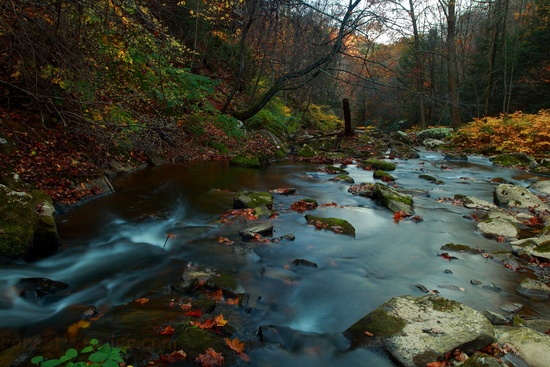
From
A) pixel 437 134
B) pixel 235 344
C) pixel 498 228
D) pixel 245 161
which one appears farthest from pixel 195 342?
pixel 437 134

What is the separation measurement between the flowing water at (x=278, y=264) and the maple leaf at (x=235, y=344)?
16 centimetres

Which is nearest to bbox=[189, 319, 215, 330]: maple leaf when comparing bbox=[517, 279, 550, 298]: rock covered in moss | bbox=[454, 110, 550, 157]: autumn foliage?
bbox=[517, 279, 550, 298]: rock covered in moss

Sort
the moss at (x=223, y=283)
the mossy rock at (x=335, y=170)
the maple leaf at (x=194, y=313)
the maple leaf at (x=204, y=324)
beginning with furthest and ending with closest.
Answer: the mossy rock at (x=335, y=170)
the moss at (x=223, y=283)
the maple leaf at (x=194, y=313)
the maple leaf at (x=204, y=324)

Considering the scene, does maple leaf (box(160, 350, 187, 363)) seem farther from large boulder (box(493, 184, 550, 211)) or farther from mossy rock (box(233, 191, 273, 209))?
large boulder (box(493, 184, 550, 211))

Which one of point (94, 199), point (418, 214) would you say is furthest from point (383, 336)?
point (94, 199)

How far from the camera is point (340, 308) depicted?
13.9 ft

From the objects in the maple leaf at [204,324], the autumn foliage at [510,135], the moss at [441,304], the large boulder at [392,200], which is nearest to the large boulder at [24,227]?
the maple leaf at [204,324]

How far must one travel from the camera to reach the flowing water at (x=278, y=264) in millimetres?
3682

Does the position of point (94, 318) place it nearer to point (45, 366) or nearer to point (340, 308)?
point (45, 366)

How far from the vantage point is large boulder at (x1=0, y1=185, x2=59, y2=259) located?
4.36 metres

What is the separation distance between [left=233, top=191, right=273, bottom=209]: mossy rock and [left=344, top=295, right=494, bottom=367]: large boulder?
4.20 m

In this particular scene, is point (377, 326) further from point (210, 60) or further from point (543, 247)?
point (210, 60)

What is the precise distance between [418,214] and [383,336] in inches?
205

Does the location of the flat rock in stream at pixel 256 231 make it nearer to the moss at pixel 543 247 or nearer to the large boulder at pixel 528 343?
the large boulder at pixel 528 343
